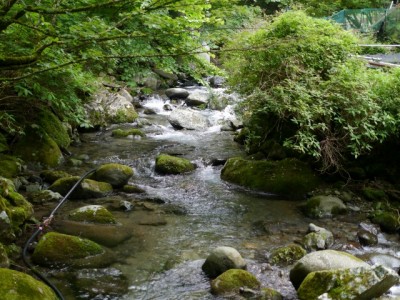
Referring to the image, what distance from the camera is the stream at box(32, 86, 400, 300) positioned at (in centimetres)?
515

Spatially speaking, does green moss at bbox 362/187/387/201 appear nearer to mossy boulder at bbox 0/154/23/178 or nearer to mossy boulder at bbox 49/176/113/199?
mossy boulder at bbox 49/176/113/199

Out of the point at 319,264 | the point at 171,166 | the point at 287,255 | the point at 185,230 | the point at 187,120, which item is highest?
the point at 319,264

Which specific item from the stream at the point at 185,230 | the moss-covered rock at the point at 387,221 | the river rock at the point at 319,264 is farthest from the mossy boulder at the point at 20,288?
the moss-covered rock at the point at 387,221

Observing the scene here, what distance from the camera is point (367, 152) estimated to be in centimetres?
850

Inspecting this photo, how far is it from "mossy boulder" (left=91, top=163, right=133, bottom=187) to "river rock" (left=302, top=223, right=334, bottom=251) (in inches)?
171

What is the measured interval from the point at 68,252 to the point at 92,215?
135 centimetres

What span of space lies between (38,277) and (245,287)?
8.61 ft

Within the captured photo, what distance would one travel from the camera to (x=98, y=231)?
6.56 m

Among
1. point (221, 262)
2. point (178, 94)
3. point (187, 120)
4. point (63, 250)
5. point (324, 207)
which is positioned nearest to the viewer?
point (221, 262)

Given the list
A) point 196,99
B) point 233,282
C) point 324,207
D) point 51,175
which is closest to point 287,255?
point 233,282

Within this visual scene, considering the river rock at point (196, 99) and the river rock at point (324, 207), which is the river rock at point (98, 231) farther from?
the river rock at point (196, 99)

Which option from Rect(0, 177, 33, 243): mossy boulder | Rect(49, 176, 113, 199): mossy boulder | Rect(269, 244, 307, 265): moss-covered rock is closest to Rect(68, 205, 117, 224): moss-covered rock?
Rect(0, 177, 33, 243): mossy boulder

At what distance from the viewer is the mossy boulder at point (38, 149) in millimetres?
9741

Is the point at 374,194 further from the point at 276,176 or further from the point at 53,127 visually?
the point at 53,127
